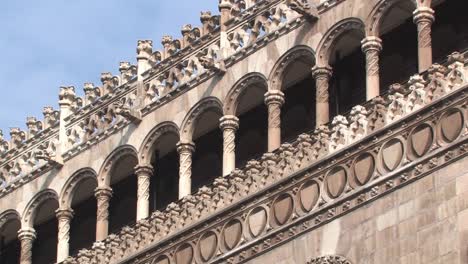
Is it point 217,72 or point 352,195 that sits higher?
point 217,72

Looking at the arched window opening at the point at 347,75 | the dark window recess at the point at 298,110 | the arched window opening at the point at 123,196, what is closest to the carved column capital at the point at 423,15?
the arched window opening at the point at 347,75

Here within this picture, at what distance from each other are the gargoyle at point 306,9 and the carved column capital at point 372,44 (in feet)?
5.31

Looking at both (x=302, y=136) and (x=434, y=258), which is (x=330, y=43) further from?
(x=434, y=258)

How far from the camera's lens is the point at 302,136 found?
46031 mm

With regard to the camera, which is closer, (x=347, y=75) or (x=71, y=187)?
(x=347, y=75)

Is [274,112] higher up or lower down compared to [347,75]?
lower down

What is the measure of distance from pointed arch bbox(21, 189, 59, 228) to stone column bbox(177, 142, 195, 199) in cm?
459

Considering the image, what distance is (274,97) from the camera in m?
48.2

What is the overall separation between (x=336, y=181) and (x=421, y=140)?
222 cm

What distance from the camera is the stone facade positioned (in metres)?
43.0

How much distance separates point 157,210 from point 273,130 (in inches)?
137

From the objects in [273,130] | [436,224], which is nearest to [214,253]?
[273,130]

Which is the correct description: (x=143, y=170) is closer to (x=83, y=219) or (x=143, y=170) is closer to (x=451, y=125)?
(x=83, y=219)

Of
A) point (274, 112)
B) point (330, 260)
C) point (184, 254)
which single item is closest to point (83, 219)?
point (184, 254)
